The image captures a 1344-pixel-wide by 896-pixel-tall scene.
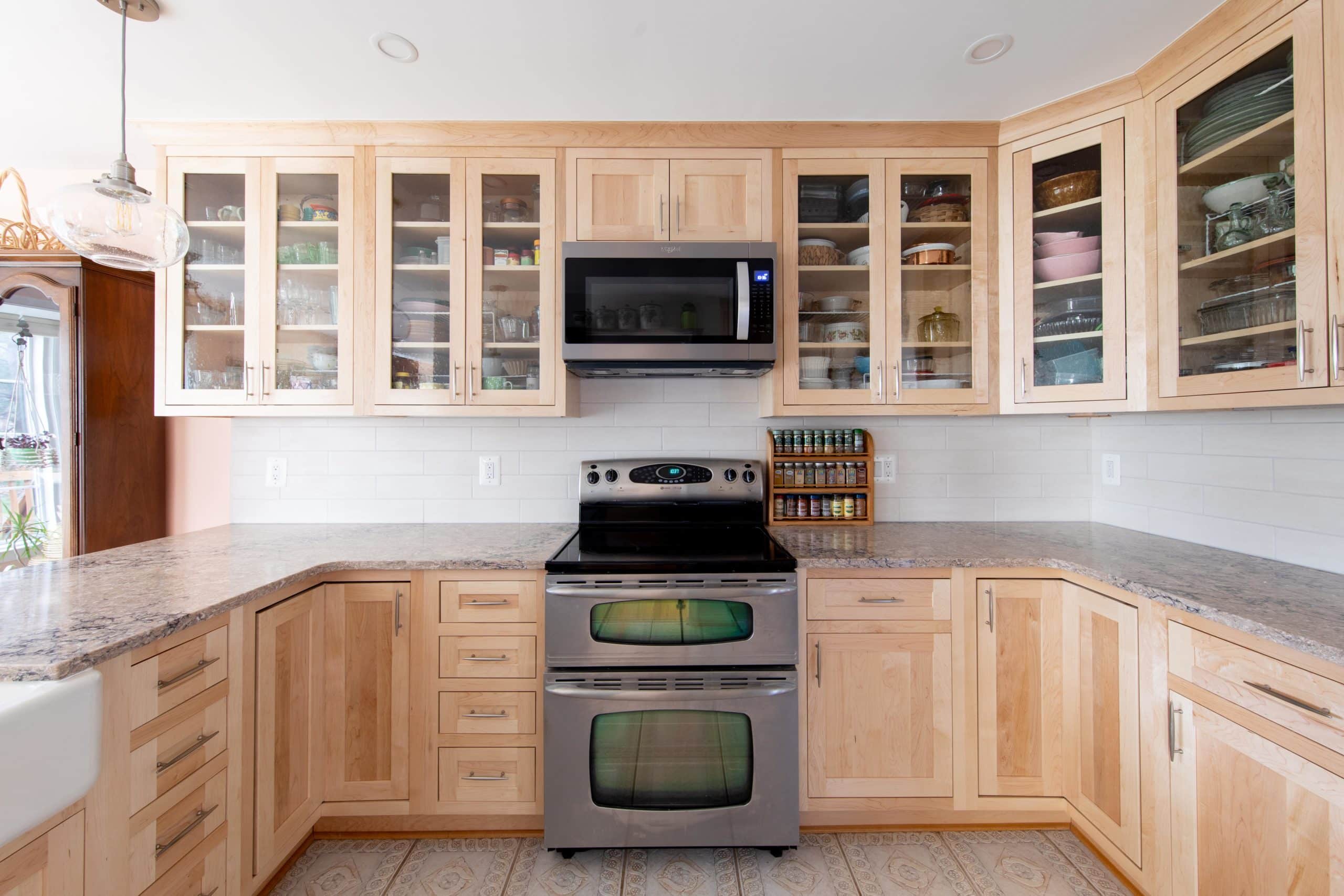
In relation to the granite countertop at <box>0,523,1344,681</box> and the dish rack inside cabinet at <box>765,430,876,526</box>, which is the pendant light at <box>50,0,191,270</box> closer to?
the granite countertop at <box>0,523,1344,681</box>

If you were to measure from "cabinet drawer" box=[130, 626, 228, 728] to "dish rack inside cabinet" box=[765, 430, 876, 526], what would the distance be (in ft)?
5.65

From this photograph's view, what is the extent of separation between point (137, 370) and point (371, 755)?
2.13 meters

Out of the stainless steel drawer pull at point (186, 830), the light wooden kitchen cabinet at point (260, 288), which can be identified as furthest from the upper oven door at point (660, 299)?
the stainless steel drawer pull at point (186, 830)

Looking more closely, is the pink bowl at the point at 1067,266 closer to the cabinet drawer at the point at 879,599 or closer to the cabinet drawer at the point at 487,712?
the cabinet drawer at the point at 879,599

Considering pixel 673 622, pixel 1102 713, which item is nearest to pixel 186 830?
pixel 673 622

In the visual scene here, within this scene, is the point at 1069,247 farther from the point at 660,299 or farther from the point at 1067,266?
the point at 660,299

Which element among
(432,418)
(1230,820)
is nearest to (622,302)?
(432,418)

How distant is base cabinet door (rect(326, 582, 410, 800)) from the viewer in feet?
5.41

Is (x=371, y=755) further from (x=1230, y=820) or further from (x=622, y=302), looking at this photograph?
(x=1230, y=820)

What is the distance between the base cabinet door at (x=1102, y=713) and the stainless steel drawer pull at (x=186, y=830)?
2.24 metres

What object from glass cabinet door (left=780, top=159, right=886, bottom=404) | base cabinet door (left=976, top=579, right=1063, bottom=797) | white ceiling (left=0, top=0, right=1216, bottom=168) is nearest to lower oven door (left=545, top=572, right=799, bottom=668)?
base cabinet door (left=976, top=579, right=1063, bottom=797)

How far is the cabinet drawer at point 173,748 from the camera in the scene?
104 centimetres

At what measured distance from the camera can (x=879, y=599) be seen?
1664 millimetres

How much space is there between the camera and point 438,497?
2250 millimetres
